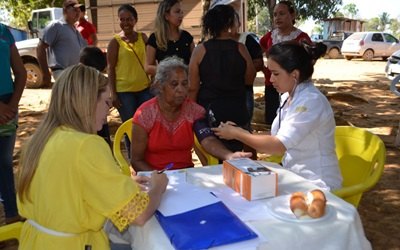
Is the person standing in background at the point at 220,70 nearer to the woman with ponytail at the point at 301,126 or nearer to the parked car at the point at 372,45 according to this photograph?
→ the woman with ponytail at the point at 301,126

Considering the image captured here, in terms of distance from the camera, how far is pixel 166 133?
8.79 ft

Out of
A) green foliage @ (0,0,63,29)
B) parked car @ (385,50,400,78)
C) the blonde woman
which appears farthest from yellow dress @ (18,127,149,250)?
green foliage @ (0,0,63,29)

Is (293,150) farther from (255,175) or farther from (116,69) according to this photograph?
(116,69)

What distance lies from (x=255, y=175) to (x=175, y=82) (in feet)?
3.61

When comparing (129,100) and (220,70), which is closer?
(220,70)

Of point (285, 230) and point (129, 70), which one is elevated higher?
point (129, 70)

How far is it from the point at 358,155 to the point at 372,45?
65.6 feet

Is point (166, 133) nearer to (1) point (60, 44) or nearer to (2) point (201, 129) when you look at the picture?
(2) point (201, 129)

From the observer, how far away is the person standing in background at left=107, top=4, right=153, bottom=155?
420 cm

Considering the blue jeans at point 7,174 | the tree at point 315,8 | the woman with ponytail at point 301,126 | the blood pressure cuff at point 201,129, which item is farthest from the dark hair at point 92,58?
the tree at point 315,8

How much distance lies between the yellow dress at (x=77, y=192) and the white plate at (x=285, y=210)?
501 millimetres

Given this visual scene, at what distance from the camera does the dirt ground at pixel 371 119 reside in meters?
3.47

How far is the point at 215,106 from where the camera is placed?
10.6 ft

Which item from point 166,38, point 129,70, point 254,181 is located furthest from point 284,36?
point 254,181
